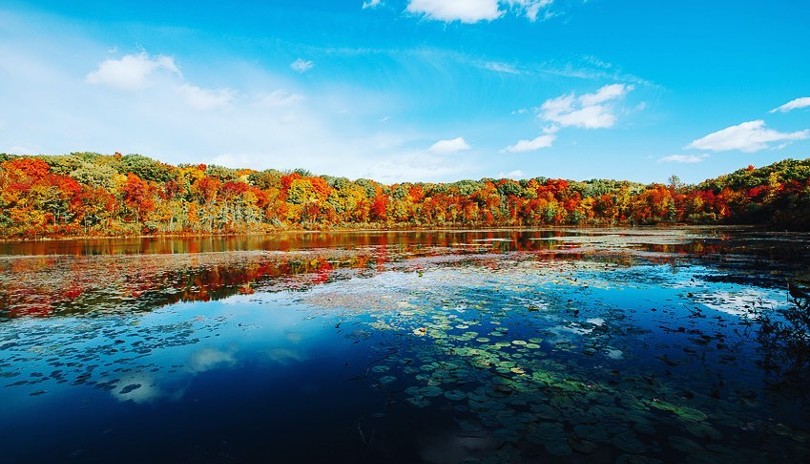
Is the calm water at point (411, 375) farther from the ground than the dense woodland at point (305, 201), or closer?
closer

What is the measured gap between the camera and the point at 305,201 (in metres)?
79.7

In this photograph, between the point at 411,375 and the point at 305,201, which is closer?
the point at 411,375

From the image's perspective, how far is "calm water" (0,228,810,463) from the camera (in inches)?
159

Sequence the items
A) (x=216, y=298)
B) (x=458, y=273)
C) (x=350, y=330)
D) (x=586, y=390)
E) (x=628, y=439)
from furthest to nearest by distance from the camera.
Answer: (x=458, y=273) < (x=216, y=298) < (x=350, y=330) < (x=586, y=390) < (x=628, y=439)

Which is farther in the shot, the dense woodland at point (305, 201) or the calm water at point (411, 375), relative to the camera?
the dense woodland at point (305, 201)

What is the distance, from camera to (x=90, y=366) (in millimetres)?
6430

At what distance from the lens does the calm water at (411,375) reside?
405cm

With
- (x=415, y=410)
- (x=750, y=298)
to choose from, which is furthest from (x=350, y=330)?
(x=750, y=298)

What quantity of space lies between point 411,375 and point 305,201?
77125mm

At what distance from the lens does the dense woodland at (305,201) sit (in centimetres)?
4978

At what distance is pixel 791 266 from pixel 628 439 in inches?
697

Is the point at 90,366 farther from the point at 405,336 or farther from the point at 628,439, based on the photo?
the point at 628,439

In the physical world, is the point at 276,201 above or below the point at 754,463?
above

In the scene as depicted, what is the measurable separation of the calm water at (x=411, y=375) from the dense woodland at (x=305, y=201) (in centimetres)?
4843
